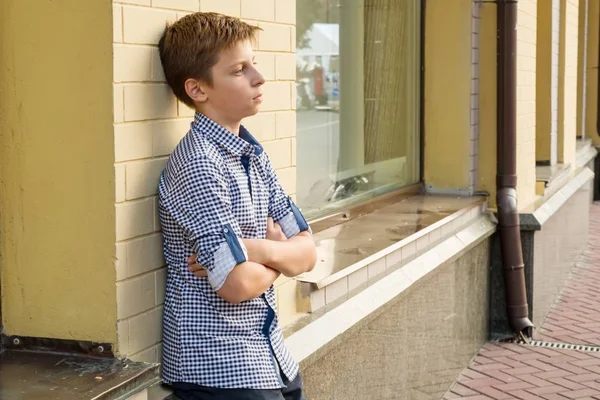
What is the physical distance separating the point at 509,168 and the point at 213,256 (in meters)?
4.27

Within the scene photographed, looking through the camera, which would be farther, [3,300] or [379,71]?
[379,71]

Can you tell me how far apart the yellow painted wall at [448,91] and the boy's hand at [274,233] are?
12.6ft

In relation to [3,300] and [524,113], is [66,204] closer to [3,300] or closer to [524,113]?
[3,300]

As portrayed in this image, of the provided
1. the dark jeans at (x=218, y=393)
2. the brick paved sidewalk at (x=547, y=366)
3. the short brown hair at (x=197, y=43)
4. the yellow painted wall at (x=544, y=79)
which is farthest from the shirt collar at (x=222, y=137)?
the yellow painted wall at (x=544, y=79)

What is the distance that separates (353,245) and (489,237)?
6.73 ft

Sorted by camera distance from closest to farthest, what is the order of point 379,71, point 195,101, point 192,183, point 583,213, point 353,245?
point 192,183
point 195,101
point 353,245
point 379,71
point 583,213

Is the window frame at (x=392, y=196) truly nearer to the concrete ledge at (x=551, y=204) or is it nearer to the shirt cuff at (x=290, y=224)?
the concrete ledge at (x=551, y=204)

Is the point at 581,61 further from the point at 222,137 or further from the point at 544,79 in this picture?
the point at 222,137

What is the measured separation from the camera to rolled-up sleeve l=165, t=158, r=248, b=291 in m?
2.42

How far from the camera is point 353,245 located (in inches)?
182

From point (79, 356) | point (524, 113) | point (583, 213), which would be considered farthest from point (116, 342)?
point (583, 213)

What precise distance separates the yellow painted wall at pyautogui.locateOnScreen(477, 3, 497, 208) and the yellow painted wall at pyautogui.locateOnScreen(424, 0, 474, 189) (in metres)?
0.17

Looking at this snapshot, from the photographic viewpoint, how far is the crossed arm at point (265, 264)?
2459mm

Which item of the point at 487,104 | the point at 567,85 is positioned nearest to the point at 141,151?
the point at 487,104
